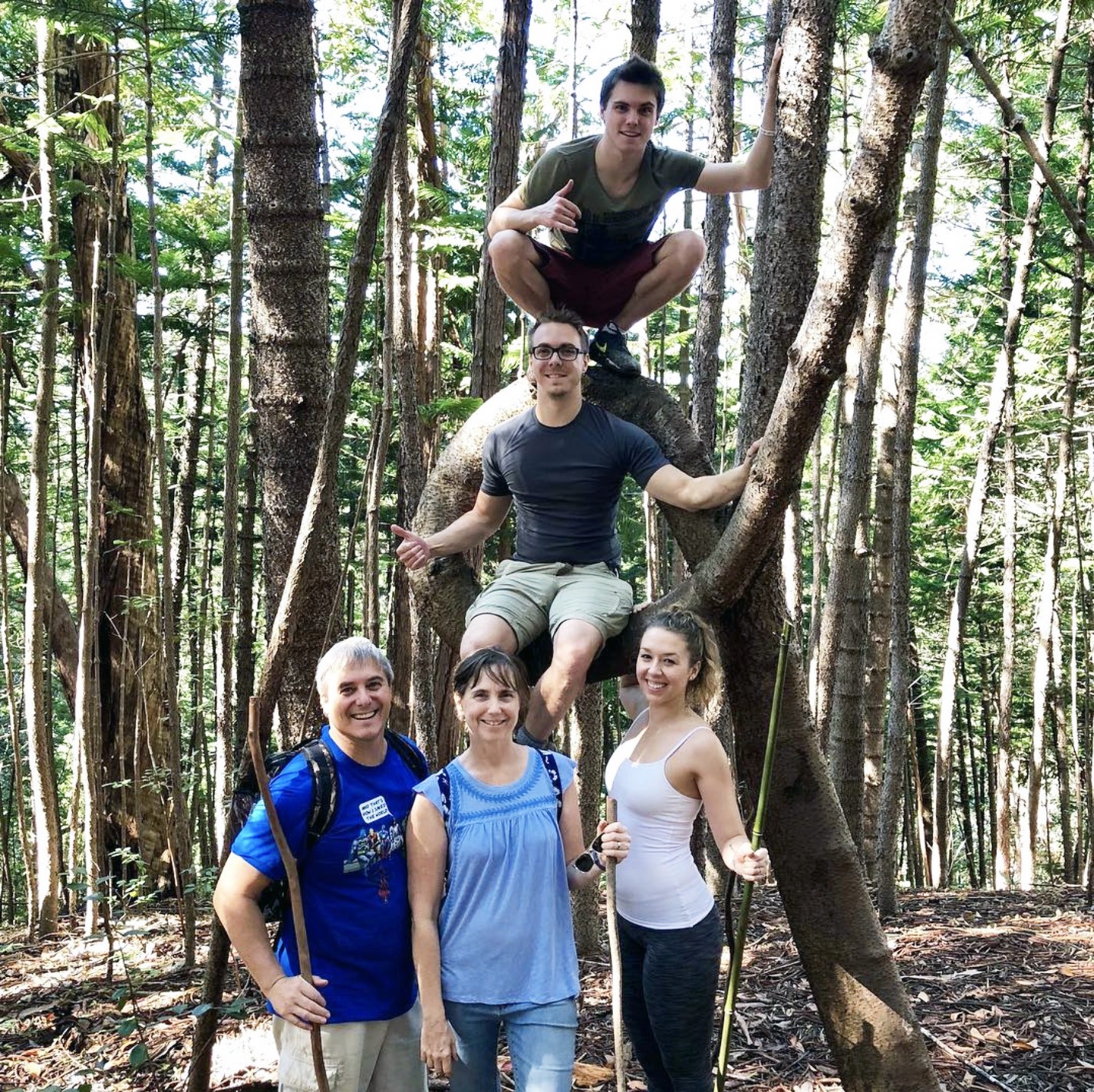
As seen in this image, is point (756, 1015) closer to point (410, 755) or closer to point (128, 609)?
point (410, 755)

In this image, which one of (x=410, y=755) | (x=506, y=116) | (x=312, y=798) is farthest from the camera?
(x=506, y=116)

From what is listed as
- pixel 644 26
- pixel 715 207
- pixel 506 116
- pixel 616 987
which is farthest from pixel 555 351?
pixel 715 207

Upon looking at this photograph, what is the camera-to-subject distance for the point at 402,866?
2828mm

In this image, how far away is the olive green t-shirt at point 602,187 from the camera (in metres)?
3.66

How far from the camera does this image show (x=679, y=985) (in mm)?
2936

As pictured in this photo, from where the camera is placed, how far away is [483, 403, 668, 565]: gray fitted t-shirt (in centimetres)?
361

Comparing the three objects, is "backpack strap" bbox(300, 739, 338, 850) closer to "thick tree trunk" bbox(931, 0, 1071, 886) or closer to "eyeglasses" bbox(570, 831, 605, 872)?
"eyeglasses" bbox(570, 831, 605, 872)

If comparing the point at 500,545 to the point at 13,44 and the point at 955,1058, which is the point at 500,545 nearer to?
the point at 955,1058

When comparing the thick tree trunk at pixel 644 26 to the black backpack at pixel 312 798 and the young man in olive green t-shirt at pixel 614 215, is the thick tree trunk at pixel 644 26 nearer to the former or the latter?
the young man in olive green t-shirt at pixel 614 215

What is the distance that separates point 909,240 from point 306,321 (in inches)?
261

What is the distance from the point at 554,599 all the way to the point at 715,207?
15.5 ft

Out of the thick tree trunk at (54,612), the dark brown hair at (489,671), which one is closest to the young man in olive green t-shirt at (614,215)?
the dark brown hair at (489,671)

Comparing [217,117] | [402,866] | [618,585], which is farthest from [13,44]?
[402,866]

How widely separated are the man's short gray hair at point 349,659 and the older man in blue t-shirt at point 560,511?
0.57 metres
